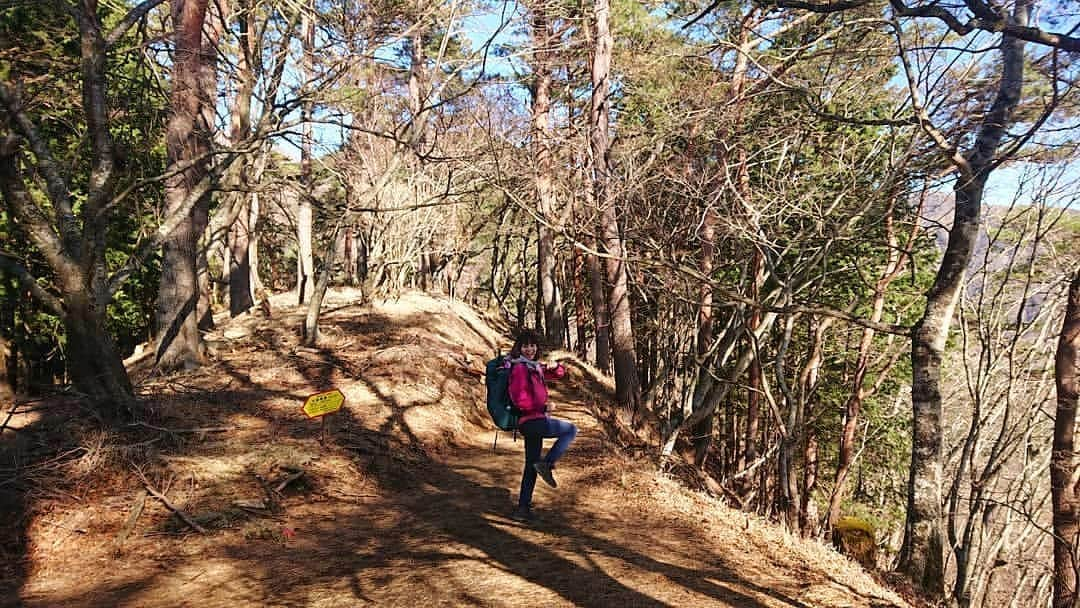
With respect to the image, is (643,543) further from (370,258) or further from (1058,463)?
(370,258)

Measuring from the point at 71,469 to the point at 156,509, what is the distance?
0.86 meters

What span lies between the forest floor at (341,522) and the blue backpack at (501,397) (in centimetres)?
103

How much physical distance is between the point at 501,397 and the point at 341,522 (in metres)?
1.99

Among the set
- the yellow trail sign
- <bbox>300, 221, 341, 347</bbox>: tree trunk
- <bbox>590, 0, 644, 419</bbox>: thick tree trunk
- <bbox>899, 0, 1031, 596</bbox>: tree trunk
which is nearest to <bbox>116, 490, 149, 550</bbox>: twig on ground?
the yellow trail sign

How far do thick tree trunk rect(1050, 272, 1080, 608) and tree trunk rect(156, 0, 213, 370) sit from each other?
11.7 m

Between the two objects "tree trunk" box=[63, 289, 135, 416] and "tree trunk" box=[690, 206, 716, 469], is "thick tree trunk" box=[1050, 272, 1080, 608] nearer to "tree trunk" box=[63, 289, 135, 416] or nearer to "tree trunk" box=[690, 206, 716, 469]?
"tree trunk" box=[690, 206, 716, 469]

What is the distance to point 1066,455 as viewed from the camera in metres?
8.15

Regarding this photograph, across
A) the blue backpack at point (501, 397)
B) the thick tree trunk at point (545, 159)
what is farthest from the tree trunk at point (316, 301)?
the blue backpack at point (501, 397)

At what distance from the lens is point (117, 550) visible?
4965mm

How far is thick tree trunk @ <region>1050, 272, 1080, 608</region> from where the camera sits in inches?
322

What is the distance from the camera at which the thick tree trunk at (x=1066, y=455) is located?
8172mm

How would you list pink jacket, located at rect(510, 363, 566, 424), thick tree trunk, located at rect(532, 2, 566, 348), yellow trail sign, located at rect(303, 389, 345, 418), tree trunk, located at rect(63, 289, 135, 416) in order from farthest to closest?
thick tree trunk, located at rect(532, 2, 566, 348)
yellow trail sign, located at rect(303, 389, 345, 418)
tree trunk, located at rect(63, 289, 135, 416)
pink jacket, located at rect(510, 363, 566, 424)

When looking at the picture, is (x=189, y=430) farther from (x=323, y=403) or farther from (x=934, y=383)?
(x=934, y=383)

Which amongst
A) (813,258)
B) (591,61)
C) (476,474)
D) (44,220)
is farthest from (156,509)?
(591,61)
